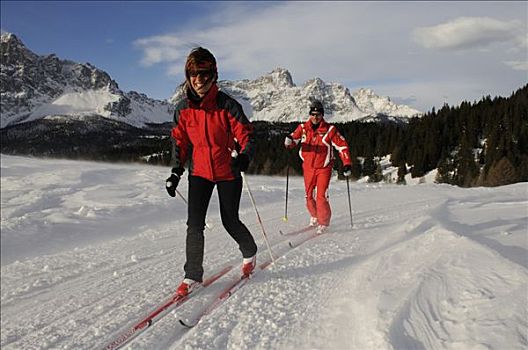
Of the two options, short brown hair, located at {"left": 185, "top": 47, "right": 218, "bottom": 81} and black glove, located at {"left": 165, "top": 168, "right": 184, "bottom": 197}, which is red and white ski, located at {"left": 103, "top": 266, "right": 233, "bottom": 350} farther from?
short brown hair, located at {"left": 185, "top": 47, "right": 218, "bottom": 81}

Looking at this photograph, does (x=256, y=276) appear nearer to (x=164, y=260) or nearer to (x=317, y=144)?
(x=164, y=260)

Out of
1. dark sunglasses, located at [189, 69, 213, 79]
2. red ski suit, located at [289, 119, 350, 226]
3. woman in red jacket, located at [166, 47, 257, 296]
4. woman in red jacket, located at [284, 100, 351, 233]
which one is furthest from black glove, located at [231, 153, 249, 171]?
red ski suit, located at [289, 119, 350, 226]

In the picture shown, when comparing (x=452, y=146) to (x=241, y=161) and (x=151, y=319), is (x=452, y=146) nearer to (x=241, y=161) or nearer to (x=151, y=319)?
(x=241, y=161)

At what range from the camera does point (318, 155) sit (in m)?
8.50

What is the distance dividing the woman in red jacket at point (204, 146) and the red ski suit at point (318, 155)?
3.58 meters

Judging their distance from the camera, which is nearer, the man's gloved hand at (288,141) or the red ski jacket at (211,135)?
the red ski jacket at (211,135)

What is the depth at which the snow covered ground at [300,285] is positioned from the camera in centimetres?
339

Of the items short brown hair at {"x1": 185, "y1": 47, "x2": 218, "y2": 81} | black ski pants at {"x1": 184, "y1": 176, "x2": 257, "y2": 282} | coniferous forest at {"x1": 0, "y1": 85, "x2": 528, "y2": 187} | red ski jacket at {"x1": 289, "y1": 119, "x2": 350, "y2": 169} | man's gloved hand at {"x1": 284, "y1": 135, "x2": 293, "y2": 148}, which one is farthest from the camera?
coniferous forest at {"x1": 0, "y1": 85, "x2": 528, "y2": 187}

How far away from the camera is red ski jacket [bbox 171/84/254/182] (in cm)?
462

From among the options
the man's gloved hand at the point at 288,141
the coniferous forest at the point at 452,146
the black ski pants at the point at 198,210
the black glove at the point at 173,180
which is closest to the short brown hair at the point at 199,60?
the black glove at the point at 173,180

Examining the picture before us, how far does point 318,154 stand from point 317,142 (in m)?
0.23

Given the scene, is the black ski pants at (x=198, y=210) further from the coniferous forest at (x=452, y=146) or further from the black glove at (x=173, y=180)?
the coniferous forest at (x=452, y=146)

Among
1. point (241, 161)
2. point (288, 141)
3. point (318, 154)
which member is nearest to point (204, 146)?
point (241, 161)

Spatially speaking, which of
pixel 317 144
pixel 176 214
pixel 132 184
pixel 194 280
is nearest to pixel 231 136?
pixel 194 280
